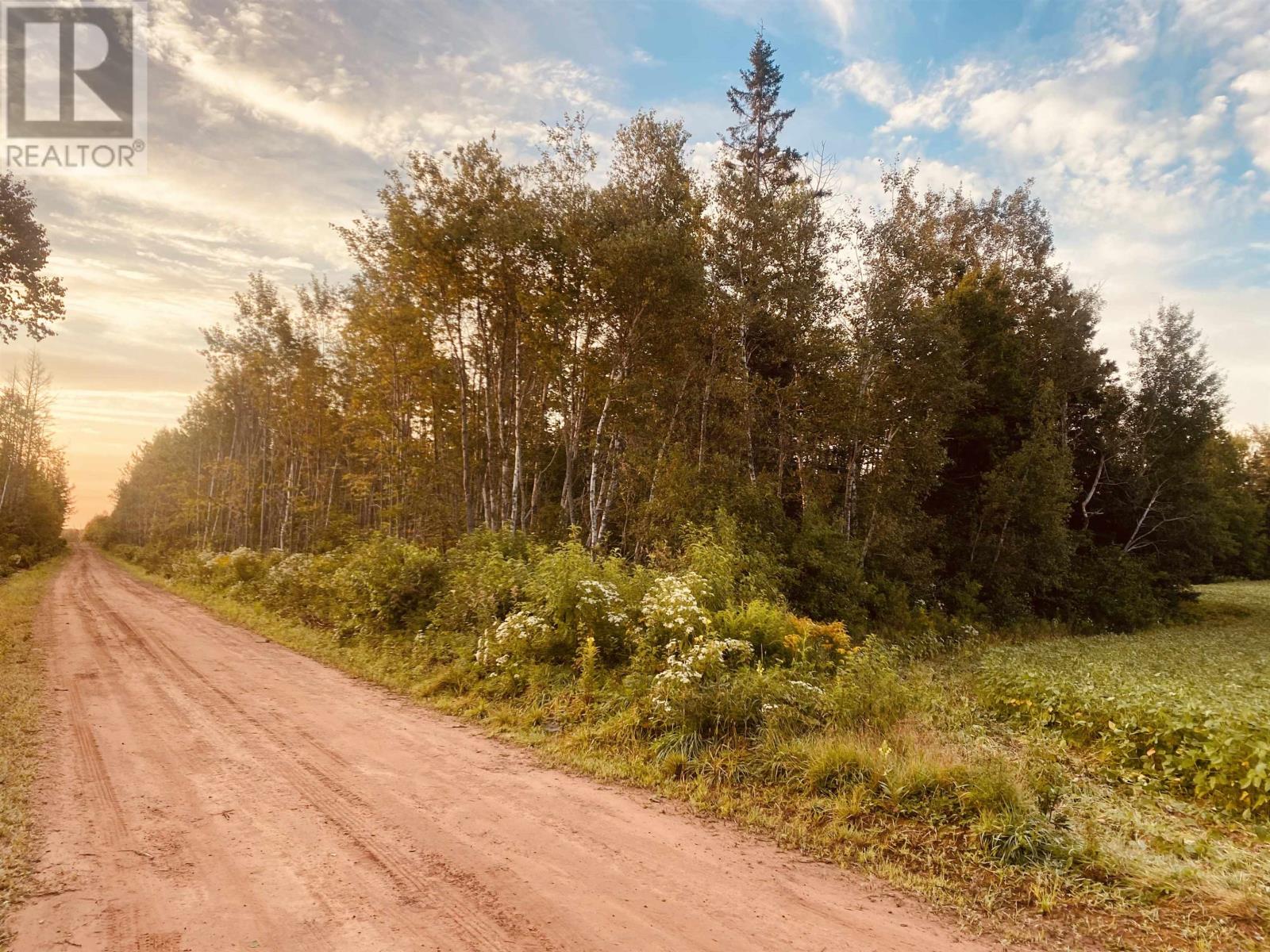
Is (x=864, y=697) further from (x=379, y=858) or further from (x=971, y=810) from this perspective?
(x=379, y=858)

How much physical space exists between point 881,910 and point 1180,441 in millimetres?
36338

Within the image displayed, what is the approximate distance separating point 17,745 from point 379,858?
548 centimetres

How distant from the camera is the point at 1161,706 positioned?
8523 millimetres

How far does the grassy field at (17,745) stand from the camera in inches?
173

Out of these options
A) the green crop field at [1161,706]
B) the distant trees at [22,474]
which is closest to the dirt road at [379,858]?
the green crop field at [1161,706]

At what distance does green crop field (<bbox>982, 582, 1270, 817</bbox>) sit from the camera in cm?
661

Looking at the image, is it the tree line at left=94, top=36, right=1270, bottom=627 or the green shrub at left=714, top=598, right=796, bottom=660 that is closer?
the green shrub at left=714, top=598, right=796, bottom=660

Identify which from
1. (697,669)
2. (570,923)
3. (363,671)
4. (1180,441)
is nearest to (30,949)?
(570,923)

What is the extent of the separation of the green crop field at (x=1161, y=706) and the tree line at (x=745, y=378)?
4.99 meters

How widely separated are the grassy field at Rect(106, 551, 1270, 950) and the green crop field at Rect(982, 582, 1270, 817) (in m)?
0.28

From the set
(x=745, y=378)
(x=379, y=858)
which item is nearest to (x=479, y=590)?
(x=379, y=858)

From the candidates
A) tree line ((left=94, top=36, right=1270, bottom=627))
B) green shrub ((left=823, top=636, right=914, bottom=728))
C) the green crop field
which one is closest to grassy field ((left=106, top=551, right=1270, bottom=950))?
green shrub ((left=823, top=636, right=914, bottom=728))

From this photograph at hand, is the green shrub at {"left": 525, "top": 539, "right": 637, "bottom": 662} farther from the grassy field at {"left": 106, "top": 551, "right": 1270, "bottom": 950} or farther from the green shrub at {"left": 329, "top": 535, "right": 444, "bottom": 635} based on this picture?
the green shrub at {"left": 329, "top": 535, "right": 444, "bottom": 635}

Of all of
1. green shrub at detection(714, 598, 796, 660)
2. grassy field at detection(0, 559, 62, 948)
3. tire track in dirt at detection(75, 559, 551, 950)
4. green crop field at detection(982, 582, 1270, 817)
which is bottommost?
green crop field at detection(982, 582, 1270, 817)
